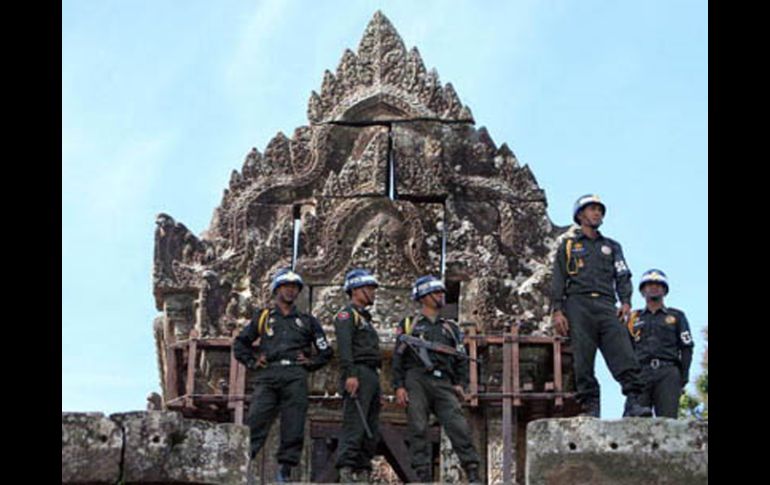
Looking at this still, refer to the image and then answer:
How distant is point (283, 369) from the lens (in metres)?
13.4

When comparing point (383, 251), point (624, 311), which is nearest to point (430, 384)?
point (624, 311)

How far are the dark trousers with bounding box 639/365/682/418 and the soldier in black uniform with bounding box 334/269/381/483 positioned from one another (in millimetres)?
2277

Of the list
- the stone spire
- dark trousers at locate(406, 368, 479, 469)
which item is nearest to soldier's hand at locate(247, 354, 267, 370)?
dark trousers at locate(406, 368, 479, 469)

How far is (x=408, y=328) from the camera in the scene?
44.3 ft

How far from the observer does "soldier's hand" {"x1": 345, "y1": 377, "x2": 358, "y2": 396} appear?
1327cm

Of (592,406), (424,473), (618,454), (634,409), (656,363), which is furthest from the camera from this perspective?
(656,363)

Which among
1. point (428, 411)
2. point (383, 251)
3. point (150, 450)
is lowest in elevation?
point (150, 450)

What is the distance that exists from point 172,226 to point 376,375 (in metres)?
4.95

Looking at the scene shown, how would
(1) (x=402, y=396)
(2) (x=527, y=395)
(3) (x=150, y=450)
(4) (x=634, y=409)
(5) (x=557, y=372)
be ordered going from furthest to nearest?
(2) (x=527, y=395) < (5) (x=557, y=372) < (1) (x=402, y=396) < (4) (x=634, y=409) < (3) (x=150, y=450)

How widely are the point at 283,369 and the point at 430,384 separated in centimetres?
119

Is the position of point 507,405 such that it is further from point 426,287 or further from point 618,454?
point 618,454
